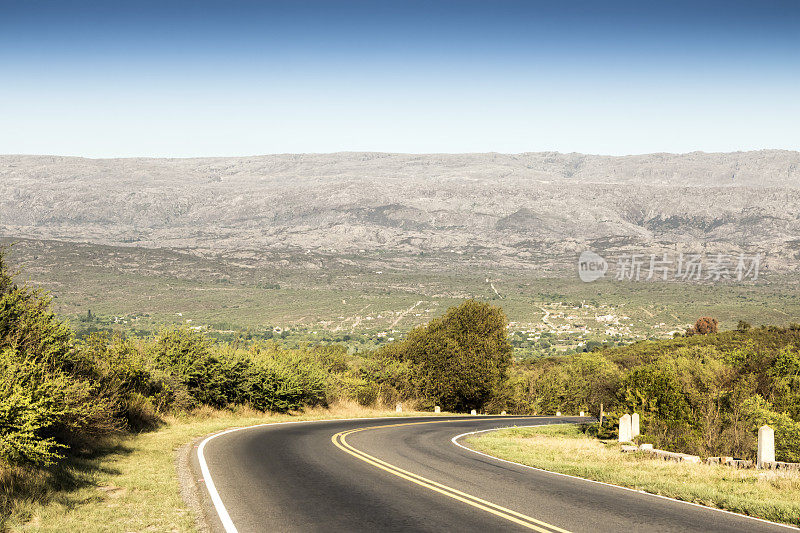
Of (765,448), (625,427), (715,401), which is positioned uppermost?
(765,448)

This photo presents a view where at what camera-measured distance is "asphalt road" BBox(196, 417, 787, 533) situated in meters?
10.1

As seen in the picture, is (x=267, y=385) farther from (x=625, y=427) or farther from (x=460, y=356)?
(x=460, y=356)

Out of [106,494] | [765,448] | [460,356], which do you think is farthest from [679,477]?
[460,356]

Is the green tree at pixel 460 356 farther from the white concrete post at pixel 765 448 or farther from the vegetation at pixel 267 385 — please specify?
the white concrete post at pixel 765 448

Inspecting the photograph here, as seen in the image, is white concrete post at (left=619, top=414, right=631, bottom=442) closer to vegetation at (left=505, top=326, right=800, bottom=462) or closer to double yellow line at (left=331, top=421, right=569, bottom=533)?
vegetation at (left=505, top=326, right=800, bottom=462)

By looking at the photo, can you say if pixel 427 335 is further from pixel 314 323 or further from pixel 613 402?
pixel 314 323

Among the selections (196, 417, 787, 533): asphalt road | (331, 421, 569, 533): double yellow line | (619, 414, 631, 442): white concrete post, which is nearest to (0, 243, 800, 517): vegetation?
(619, 414, 631, 442): white concrete post

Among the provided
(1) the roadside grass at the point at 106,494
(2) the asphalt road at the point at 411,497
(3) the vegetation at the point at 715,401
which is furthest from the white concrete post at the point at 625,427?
(1) the roadside grass at the point at 106,494

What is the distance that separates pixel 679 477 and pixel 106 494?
39.6 ft

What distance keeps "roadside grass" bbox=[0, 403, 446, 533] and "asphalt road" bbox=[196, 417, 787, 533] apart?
0.86 meters

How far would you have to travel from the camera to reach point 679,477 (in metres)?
15.2

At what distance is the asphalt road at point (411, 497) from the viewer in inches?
398

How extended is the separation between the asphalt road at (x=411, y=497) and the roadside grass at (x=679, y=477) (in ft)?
1.89

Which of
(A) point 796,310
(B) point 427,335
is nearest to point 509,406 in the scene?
(B) point 427,335
